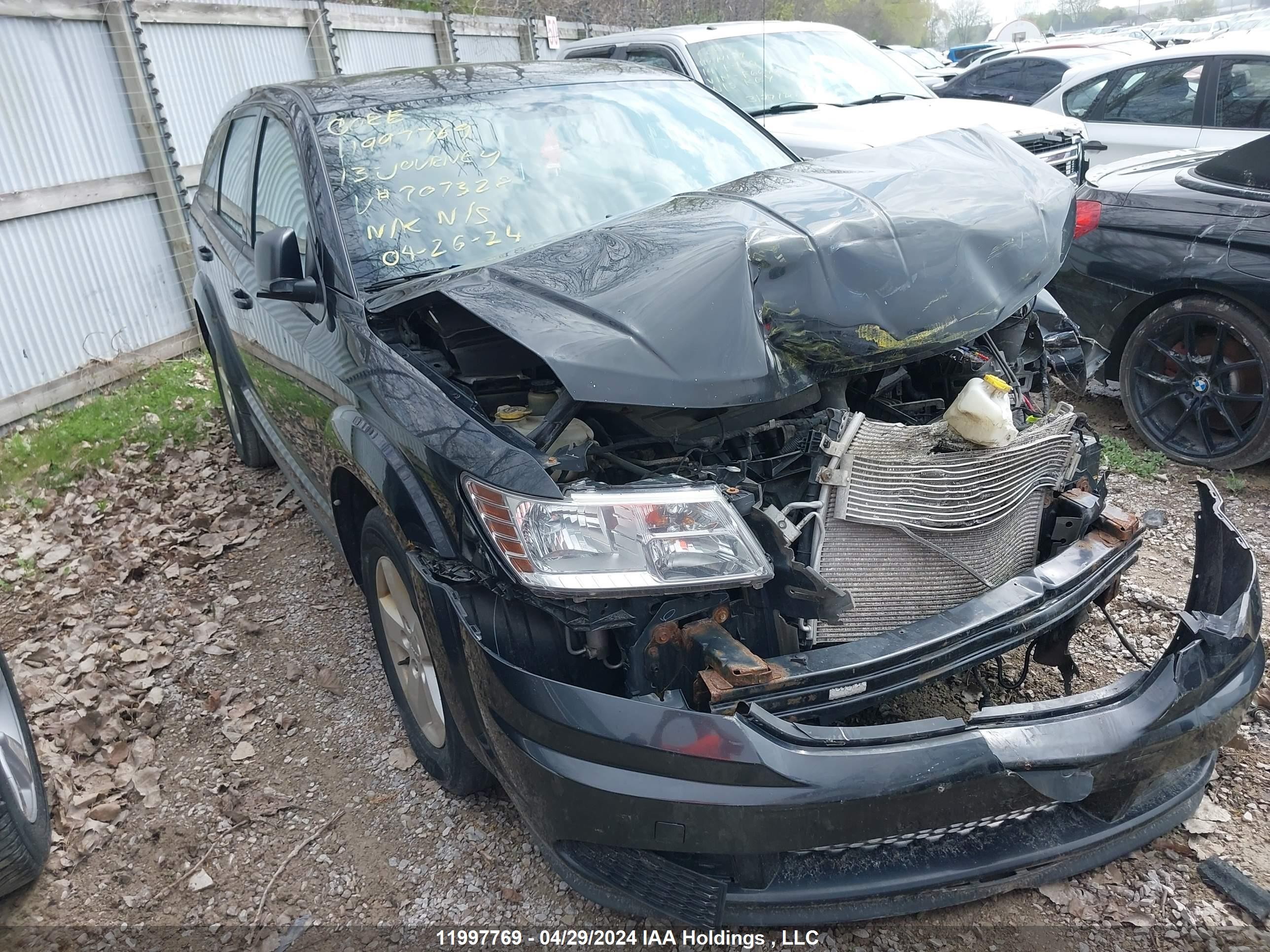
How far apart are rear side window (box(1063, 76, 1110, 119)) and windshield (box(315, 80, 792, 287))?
17.7ft

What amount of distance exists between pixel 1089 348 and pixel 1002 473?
3.86 ft

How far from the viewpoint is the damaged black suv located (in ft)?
5.90

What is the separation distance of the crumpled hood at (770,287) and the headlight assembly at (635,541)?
231mm

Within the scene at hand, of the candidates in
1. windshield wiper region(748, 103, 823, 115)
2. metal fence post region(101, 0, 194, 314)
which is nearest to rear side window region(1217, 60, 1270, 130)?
windshield wiper region(748, 103, 823, 115)

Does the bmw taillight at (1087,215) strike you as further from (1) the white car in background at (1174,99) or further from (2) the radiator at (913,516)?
(1) the white car in background at (1174,99)

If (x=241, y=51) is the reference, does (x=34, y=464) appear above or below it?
below

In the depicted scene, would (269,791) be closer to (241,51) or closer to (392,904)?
(392,904)

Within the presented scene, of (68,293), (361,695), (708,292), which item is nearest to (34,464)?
(68,293)

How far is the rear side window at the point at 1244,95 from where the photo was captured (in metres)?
5.98

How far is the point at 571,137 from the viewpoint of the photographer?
3.15m

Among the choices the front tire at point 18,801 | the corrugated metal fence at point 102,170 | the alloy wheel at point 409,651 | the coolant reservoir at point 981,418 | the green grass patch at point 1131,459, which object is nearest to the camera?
the coolant reservoir at point 981,418

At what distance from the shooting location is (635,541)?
185 cm

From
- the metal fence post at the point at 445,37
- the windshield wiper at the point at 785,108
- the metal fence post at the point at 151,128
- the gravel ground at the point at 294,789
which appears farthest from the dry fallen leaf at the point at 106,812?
the metal fence post at the point at 445,37

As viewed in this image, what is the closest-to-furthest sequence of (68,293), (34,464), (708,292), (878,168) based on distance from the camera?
(708,292) → (878,168) → (34,464) → (68,293)
